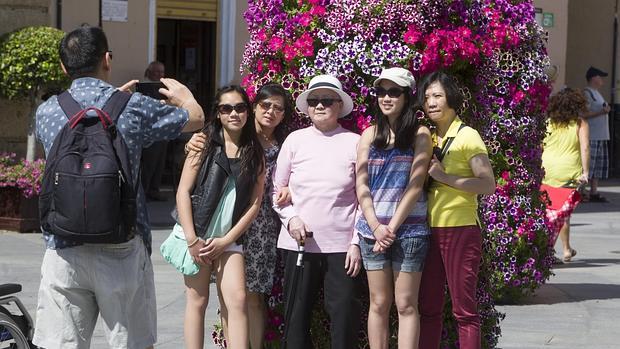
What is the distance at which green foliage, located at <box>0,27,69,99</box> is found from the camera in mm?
13664

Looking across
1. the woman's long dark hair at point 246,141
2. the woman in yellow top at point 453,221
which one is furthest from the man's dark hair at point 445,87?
the woman's long dark hair at point 246,141

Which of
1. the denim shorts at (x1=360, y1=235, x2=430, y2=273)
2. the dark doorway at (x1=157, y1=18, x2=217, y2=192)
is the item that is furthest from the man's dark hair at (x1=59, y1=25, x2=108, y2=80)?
the dark doorway at (x1=157, y1=18, x2=217, y2=192)

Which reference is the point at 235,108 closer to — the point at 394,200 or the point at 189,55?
the point at 394,200

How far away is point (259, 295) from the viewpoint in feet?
22.2

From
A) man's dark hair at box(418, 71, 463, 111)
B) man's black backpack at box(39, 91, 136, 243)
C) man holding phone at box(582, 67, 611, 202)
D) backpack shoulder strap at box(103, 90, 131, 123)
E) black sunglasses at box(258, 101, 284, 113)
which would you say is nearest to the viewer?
man's black backpack at box(39, 91, 136, 243)

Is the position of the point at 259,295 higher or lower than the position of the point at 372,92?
lower

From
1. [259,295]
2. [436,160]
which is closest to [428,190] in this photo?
[436,160]

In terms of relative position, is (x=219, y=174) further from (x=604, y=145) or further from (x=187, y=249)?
(x=604, y=145)

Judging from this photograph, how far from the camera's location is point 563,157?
1215cm

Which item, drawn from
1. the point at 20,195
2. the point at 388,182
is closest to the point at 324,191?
the point at 388,182

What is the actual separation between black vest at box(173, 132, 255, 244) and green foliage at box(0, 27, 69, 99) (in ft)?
24.3

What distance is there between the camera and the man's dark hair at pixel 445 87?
6.65 m

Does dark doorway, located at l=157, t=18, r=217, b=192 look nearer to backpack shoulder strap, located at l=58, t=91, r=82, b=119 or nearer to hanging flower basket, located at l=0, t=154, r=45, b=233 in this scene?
hanging flower basket, located at l=0, t=154, r=45, b=233

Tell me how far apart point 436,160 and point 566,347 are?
2297mm
